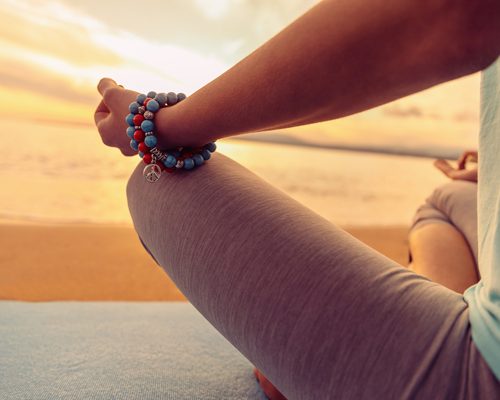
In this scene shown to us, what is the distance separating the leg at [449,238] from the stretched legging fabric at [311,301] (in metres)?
0.76

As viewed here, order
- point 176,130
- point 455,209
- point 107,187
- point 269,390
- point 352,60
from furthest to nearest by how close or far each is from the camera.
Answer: point 107,187, point 455,209, point 269,390, point 176,130, point 352,60

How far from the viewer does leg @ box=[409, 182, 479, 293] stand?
117 cm

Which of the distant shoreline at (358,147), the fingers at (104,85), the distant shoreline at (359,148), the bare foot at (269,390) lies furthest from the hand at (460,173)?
the distant shoreline at (359,148)

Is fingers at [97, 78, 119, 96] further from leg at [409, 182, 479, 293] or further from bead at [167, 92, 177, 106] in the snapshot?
leg at [409, 182, 479, 293]

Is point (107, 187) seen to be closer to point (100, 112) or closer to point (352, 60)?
point (100, 112)

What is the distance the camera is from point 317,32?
41 centimetres

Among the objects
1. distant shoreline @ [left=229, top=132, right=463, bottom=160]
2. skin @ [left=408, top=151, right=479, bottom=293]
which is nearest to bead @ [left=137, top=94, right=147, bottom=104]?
skin @ [left=408, top=151, right=479, bottom=293]

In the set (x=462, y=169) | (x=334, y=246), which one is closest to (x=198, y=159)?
(x=334, y=246)

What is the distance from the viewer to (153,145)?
1.98 ft

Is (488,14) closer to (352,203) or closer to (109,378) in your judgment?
(109,378)

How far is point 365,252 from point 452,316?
0.36 feet

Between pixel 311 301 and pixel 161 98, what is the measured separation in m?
0.36

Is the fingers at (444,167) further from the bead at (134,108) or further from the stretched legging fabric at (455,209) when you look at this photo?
the bead at (134,108)

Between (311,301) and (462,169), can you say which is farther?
(462,169)
